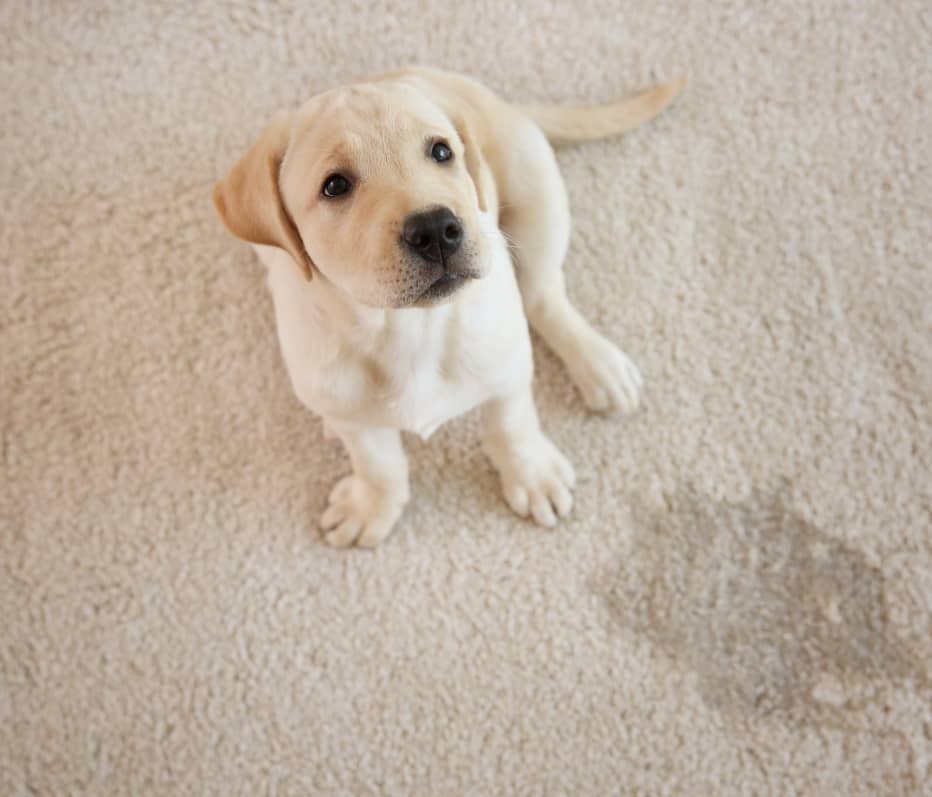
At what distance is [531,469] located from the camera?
1875 millimetres

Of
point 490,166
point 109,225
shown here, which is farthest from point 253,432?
point 490,166

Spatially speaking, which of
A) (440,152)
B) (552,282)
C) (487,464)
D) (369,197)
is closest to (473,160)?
(440,152)

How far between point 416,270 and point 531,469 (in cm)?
79

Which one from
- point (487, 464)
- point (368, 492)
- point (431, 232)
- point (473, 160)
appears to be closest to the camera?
point (431, 232)

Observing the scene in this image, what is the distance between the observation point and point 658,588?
1.85 m

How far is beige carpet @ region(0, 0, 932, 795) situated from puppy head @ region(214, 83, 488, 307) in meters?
0.82

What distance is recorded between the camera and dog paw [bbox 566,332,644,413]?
1944 mm

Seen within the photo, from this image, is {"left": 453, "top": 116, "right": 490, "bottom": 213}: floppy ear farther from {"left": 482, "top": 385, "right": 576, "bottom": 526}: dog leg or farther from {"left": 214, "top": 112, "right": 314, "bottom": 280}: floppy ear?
{"left": 482, "top": 385, "right": 576, "bottom": 526}: dog leg

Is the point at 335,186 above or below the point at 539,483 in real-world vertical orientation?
above

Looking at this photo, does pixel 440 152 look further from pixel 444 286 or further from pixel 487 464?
pixel 487 464

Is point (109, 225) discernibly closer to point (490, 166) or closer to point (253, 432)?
point (253, 432)

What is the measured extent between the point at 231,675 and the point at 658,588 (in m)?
0.99

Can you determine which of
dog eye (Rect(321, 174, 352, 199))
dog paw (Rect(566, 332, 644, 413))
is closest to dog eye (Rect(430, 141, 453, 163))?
dog eye (Rect(321, 174, 352, 199))

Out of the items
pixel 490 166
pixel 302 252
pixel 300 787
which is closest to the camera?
pixel 302 252
